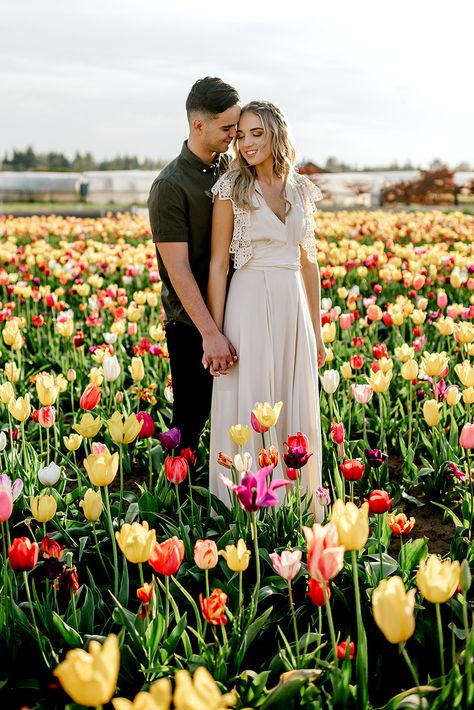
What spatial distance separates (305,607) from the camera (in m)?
2.52

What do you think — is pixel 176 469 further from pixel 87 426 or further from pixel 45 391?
pixel 45 391

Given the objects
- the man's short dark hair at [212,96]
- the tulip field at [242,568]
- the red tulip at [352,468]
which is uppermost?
the man's short dark hair at [212,96]

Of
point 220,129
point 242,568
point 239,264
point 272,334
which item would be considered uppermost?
point 220,129

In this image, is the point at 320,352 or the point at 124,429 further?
the point at 320,352

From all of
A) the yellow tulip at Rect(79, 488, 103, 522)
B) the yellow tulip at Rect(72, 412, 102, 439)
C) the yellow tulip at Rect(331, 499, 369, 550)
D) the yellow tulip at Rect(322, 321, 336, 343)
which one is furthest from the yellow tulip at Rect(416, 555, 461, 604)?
the yellow tulip at Rect(322, 321, 336, 343)

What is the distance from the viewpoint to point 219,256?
3094 millimetres

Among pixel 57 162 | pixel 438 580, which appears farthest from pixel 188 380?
pixel 57 162

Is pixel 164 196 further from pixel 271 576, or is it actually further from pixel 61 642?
pixel 61 642

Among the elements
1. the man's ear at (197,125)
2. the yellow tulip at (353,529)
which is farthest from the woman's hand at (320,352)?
the yellow tulip at (353,529)

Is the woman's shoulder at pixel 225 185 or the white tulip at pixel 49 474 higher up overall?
the woman's shoulder at pixel 225 185

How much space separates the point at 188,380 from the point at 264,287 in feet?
1.84

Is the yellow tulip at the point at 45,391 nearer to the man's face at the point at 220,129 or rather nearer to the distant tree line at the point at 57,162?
the man's face at the point at 220,129

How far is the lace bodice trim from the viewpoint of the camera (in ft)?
9.93

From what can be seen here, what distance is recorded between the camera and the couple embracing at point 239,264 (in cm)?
301
